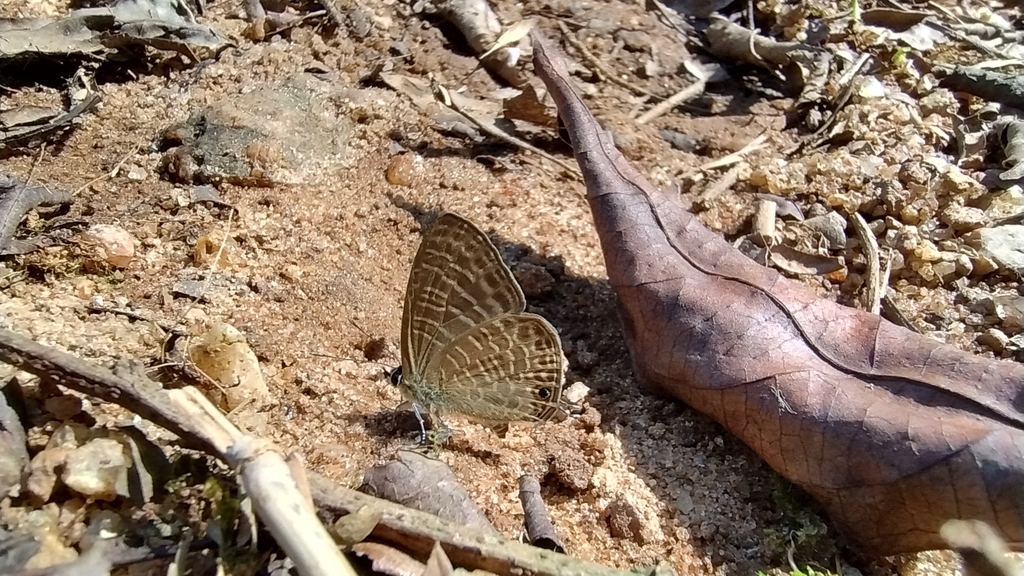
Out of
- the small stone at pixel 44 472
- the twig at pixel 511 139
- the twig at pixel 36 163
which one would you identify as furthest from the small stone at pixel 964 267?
the twig at pixel 36 163

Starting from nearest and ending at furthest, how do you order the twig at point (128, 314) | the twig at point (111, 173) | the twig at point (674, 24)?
the twig at point (128, 314) < the twig at point (111, 173) < the twig at point (674, 24)

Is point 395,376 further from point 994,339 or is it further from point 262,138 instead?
point 994,339

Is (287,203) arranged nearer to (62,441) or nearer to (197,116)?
(197,116)

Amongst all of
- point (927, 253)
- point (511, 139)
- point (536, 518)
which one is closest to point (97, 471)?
point (536, 518)

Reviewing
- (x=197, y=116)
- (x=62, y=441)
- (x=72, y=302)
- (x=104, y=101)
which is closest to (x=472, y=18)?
(x=197, y=116)

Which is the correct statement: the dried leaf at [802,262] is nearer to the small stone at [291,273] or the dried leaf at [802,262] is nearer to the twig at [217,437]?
the small stone at [291,273]

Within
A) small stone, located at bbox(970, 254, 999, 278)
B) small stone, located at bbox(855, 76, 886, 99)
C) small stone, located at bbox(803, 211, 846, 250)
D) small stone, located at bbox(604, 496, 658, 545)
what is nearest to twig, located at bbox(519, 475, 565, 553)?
small stone, located at bbox(604, 496, 658, 545)
